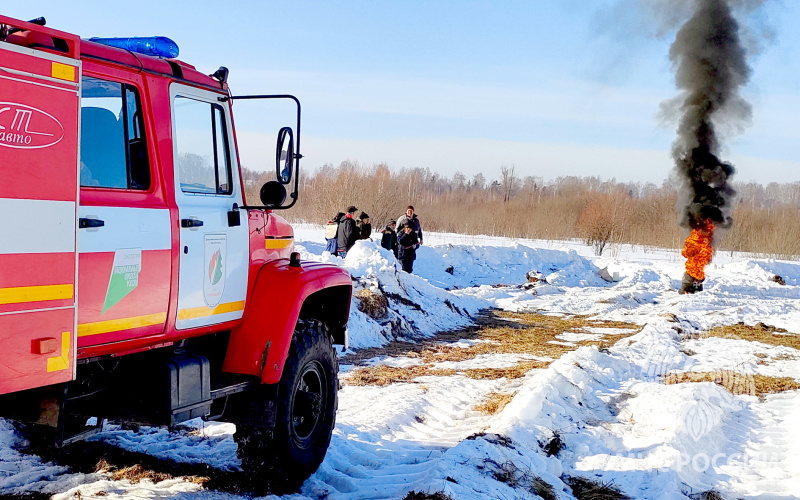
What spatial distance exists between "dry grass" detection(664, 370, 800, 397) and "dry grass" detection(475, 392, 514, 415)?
2455 mm

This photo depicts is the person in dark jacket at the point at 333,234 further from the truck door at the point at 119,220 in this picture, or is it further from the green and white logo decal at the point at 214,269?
the truck door at the point at 119,220

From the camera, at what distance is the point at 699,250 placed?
77.0 feet

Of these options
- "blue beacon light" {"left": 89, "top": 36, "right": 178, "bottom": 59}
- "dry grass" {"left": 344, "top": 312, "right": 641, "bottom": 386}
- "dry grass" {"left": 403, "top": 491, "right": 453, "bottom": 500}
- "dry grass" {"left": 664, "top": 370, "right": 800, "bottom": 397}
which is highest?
"blue beacon light" {"left": 89, "top": 36, "right": 178, "bottom": 59}

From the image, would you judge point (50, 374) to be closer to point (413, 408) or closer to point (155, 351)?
point (155, 351)

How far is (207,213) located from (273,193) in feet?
1.48

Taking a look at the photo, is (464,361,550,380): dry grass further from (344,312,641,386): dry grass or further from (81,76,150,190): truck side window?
(81,76,150,190): truck side window

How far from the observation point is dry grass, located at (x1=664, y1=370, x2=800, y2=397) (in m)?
8.78

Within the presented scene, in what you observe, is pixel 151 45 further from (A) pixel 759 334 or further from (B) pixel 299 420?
(A) pixel 759 334

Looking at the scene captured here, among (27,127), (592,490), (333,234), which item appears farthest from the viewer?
→ (333,234)

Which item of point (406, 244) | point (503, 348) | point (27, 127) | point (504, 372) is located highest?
point (27, 127)

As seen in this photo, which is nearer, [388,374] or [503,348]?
[388,374]

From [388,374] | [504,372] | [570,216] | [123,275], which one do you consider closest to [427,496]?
[123,275]

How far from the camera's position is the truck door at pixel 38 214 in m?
2.93

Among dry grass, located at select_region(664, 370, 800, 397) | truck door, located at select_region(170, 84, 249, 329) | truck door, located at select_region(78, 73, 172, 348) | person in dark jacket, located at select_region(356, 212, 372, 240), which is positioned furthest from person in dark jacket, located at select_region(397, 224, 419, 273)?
truck door, located at select_region(78, 73, 172, 348)
